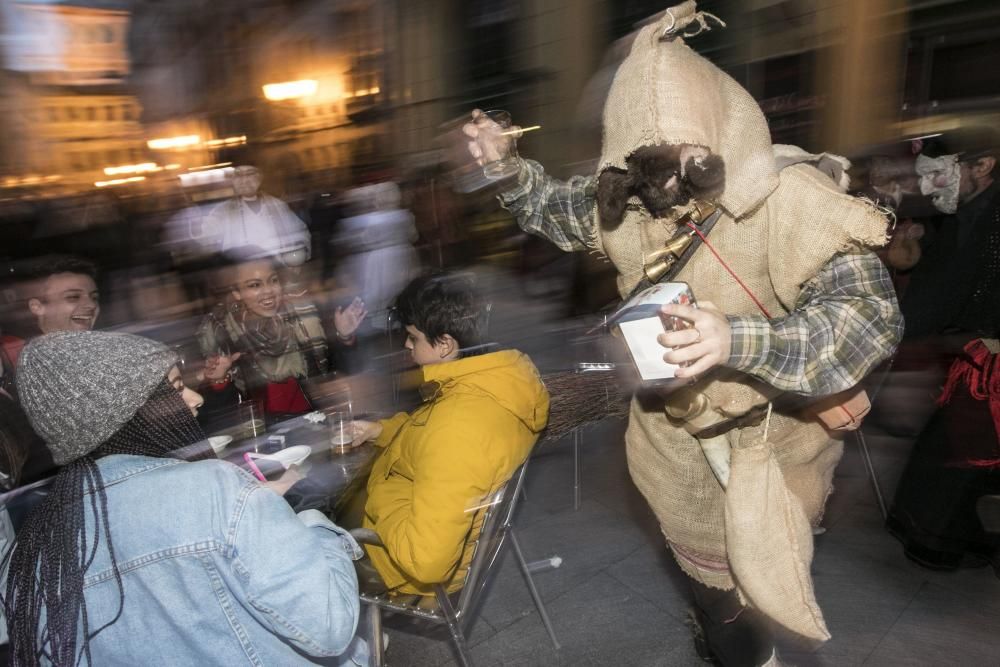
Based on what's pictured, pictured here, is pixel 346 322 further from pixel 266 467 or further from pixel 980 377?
pixel 980 377

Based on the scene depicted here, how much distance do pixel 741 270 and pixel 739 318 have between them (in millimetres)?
322

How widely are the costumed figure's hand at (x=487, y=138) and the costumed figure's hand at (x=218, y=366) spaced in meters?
1.78

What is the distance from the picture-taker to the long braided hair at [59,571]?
1.25 metres

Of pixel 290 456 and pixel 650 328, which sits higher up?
pixel 650 328

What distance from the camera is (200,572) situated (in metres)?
1.33

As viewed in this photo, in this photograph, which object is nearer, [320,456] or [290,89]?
[320,456]

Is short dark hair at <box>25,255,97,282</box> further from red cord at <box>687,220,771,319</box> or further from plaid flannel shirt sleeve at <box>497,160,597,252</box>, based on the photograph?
red cord at <box>687,220,771,319</box>

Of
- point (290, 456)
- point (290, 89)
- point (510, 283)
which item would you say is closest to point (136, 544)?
point (290, 456)

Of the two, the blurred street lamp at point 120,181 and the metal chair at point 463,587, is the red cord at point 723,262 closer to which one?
the metal chair at point 463,587

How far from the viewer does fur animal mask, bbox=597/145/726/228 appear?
152 centimetres

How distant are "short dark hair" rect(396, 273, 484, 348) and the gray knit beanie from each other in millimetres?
1150

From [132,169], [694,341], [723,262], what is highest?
[132,169]

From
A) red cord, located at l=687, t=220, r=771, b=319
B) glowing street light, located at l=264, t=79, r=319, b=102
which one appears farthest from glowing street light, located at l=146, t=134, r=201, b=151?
red cord, located at l=687, t=220, r=771, b=319

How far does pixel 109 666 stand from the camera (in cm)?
136
